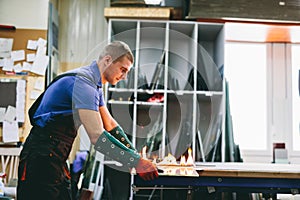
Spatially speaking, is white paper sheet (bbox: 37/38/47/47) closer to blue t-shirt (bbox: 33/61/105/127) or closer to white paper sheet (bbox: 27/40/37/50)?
white paper sheet (bbox: 27/40/37/50)

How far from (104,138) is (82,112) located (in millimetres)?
165

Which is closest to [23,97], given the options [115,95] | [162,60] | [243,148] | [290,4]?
[115,95]

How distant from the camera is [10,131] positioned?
149 inches

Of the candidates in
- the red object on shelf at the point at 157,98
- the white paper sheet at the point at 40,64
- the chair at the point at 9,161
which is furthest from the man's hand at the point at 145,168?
the white paper sheet at the point at 40,64

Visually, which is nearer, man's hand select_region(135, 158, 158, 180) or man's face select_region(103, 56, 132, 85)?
man's hand select_region(135, 158, 158, 180)

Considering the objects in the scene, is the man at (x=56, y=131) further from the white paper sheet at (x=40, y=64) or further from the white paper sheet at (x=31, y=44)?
the white paper sheet at (x=31, y=44)

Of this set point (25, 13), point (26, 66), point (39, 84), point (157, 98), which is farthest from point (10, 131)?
point (157, 98)

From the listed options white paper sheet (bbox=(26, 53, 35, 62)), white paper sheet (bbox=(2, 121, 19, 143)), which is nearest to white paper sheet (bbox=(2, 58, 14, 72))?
white paper sheet (bbox=(26, 53, 35, 62))

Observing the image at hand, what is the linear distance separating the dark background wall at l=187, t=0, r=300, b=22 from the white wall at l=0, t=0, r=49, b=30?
1354 mm

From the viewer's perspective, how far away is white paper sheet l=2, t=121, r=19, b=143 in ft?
12.4

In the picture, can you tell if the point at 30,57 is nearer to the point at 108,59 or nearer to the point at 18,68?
the point at 18,68

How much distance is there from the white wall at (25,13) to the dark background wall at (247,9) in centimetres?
135

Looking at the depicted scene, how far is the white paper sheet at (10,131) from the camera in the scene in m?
3.78

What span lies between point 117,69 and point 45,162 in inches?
23.3
